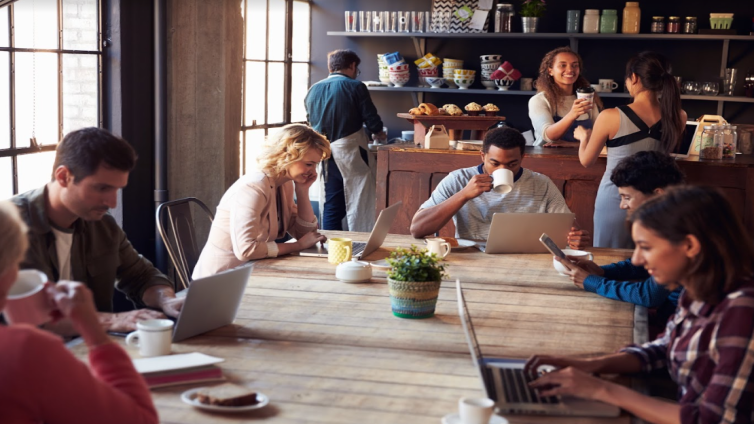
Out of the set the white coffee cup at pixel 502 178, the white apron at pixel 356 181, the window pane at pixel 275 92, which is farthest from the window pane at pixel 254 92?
the white coffee cup at pixel 502 178

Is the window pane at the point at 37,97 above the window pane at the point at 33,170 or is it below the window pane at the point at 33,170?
above

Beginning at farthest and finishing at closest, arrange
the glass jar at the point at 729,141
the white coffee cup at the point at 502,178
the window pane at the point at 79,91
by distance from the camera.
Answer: the glass jar at the point at 729,141
the window pane at the point at 79,91
the white coffee cup at the point at 502,178

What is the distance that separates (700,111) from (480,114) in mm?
2294

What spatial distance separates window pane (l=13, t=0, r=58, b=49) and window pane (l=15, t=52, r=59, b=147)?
54mm

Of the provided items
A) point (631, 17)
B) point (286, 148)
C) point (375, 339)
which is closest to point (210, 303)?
point (375, 339)

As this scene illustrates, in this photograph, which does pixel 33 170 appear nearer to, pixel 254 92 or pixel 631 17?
pixel 254 92

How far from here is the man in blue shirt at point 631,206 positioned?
8.23ft

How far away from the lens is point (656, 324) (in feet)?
8.34

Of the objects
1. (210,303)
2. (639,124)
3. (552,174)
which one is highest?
(639,124)

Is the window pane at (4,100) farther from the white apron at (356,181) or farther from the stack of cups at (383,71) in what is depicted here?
A: the stack of cups at (383,71)

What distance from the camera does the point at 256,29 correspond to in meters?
5.97

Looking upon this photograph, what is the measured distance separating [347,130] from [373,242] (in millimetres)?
2918

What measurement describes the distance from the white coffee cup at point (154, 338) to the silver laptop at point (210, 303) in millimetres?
69

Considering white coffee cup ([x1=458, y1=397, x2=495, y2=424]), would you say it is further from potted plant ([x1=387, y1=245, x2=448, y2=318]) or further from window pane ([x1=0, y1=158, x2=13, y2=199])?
window pane ([x1=0, y1=158, x2=13, y2=199])
